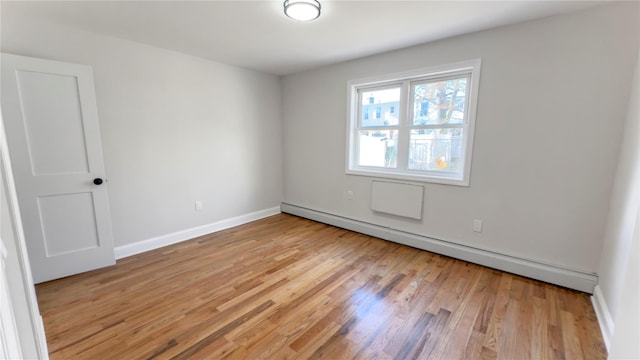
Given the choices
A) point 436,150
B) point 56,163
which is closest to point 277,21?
point 436,150

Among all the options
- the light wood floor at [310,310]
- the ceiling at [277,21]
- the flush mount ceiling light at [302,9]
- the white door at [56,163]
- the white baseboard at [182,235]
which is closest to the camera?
the light wood floor at [310,310]

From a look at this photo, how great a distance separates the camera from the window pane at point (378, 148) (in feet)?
11.4

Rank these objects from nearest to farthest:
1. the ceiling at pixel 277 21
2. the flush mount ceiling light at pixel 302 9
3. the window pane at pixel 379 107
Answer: the flush mount ceiling light at pixel 302 9
the ceiling at pixel 277 21
the window pane at pixel 379 107

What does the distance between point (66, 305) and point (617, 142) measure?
15.0 feet

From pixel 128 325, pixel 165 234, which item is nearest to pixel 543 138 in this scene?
pixel 128 325

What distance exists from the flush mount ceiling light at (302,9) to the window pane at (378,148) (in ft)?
5.83

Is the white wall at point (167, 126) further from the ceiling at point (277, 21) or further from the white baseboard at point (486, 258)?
the white baseboard at point (486, 258)

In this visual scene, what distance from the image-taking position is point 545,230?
2441 mm

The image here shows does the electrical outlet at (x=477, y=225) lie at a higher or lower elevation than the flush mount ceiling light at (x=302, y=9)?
lower

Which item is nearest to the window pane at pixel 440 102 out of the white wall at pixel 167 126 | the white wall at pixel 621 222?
the white wall at pixel 621 222

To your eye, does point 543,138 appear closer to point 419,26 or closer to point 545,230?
point 545,230

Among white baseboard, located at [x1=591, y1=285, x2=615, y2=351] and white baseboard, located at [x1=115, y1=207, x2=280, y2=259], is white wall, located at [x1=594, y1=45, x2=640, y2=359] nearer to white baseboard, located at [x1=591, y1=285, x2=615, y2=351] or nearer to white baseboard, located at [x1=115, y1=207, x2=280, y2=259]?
white baseboard, located at [x1=591, y1=285, x2=615, y2=351]

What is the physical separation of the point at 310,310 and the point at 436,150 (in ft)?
7.39

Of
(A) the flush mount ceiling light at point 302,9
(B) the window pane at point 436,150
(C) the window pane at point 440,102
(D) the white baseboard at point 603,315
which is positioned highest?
(A) the flush mount ceiling light at point 302,9
